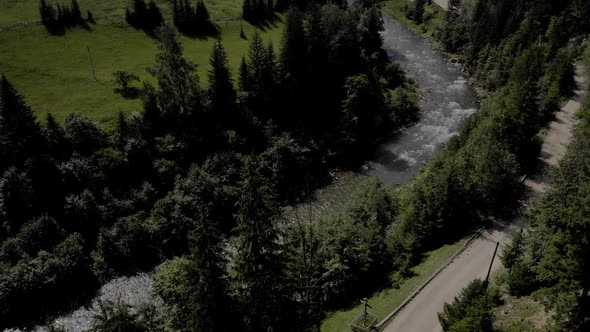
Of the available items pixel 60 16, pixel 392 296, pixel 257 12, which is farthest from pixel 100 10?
pixel 392 296

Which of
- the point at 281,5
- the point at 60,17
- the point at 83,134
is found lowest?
the point at 83,134

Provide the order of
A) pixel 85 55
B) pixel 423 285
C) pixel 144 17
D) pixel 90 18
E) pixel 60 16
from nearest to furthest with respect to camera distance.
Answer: pixel 423 285, pixel 85 55, pixel 60 16, pixel 90 18, pixel 144 17

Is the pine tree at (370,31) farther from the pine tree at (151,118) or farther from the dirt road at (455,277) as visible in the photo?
the dirt road at (455,277)

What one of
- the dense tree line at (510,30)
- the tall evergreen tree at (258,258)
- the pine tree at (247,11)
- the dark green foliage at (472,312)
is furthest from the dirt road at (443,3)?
the tall evergreen tree at (258,258)

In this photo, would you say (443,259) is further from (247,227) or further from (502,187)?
(247,227)

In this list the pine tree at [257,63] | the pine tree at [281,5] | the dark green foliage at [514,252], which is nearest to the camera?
the dark green foliage at [514,252]

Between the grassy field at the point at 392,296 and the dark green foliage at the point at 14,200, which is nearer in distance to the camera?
the grassy field at the point at 392,296

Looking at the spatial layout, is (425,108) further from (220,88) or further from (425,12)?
(425,12)

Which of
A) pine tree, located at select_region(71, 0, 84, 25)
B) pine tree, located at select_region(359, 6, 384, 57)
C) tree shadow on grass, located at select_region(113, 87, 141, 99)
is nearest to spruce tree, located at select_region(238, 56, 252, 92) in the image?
tree shadow on grass, located at select_region(113, 87, 141, 99)
